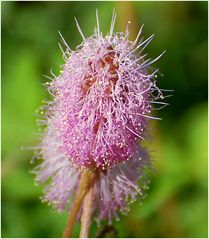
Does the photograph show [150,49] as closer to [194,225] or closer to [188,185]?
[188,185]

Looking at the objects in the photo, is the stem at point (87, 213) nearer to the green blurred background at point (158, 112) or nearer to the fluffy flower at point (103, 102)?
the fluffy flower at point (103, 102)

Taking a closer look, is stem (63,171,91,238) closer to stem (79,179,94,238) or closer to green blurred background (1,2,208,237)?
stem (79,179,94,238)

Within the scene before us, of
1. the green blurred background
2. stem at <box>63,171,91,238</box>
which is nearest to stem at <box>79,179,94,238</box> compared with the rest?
stem at <box>63,171,91,238</box>

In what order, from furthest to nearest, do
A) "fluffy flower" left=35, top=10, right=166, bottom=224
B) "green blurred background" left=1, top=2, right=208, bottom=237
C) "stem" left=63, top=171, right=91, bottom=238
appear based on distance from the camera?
"green blurred background" left=1, top=2, right=208, bottom=237 → "stem" left=63, top=171, right=91, bottom=238 → "fluffy flower" left=35, top=10, right=166, bottom=224

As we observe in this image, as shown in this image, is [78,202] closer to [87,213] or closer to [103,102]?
[87,213]

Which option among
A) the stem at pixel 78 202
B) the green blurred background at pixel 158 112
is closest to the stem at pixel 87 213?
the stem at pixel 78 202
